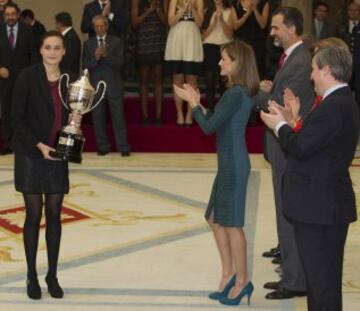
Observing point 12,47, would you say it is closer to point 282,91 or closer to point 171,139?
point 171,139

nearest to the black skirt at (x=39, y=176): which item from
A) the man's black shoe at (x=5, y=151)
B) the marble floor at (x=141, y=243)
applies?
the marble floor at (x=141, y=243)

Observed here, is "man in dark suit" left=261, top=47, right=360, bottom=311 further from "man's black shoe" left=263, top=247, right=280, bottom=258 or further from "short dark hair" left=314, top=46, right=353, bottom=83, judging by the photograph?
"man's black shoe" left=263, top=247, right=280, bottom=258

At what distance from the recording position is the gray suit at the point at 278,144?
6520 millimetres

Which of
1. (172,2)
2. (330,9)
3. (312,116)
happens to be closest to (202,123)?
(312,116)

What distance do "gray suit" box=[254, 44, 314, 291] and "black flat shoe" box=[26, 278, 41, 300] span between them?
1.57m

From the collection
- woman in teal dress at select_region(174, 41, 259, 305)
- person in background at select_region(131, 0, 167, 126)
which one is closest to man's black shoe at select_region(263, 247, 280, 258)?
woman in teal dress at select_region(174, 41, 259, 305)

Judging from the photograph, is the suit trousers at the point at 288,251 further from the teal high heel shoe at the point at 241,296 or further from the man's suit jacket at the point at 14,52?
the man's suit jacket at the point at 14,52

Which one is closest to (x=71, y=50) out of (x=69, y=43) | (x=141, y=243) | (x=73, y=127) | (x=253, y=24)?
(x=69, y=43)

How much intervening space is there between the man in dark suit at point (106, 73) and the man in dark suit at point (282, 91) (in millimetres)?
5663

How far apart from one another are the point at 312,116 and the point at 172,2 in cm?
782

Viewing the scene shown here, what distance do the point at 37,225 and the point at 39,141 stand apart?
1.78ft

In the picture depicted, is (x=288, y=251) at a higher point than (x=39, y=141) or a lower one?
lower

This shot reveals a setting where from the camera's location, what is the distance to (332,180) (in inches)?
197

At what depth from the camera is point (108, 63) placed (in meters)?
12.3
